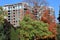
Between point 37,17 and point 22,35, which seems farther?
point 37,17

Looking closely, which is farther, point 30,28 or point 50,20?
point 50,20

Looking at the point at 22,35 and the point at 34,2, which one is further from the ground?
the point at 34,2

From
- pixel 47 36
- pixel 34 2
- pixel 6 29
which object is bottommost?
pixel 47 36

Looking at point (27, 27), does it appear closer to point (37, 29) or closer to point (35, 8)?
point (37, 29)

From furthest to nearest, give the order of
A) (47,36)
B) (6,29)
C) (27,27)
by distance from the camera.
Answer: (47,36) < (27,27) < (6,29)

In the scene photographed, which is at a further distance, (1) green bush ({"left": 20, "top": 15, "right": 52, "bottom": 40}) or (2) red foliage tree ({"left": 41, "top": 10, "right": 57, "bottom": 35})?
(2) red foliage tree ({"left": 41, "top": 10, "right": 57, "bottom": 35})

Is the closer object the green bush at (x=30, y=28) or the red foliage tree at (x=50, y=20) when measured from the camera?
the green bush at (x=30, y=28)

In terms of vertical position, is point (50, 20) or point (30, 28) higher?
point (50, 20)

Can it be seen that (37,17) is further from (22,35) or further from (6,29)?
(6,29)

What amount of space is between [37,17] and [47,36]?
3.73 meters

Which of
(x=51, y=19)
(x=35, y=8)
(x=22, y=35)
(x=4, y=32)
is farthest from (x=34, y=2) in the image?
(x=4, y=32)

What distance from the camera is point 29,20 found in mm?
39156

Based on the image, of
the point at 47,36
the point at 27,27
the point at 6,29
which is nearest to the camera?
the point at 6,29

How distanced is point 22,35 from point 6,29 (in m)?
7.03
